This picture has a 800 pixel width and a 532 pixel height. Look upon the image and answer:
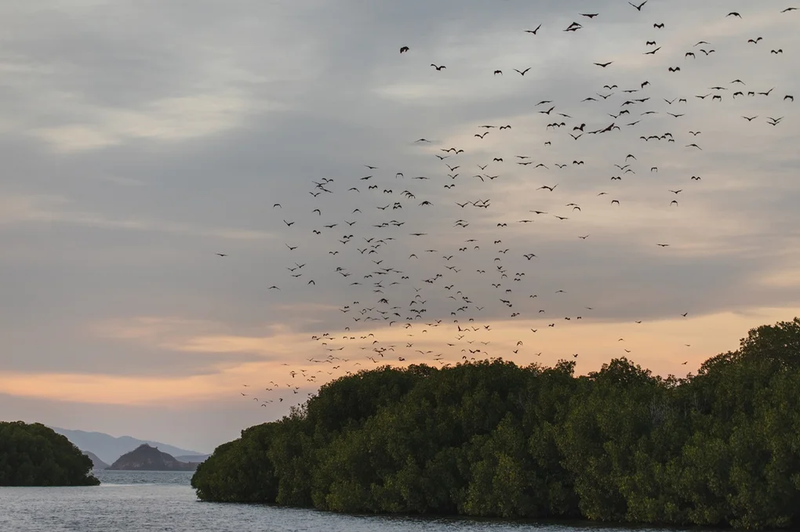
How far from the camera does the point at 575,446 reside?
92.1m

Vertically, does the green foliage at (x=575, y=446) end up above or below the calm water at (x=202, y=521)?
above

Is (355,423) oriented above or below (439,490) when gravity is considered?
above

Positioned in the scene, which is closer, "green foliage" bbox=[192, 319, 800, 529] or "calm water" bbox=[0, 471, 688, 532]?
"green foliage" bbox=[192, 319, 800, 529]

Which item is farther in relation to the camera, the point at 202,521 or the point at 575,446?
the point at 202,521

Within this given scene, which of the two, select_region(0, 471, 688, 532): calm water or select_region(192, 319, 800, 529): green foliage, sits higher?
select_region(192, 319, 800, 529): green foliage

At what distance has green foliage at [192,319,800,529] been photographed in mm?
80625

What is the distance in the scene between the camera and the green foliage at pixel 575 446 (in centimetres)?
8062

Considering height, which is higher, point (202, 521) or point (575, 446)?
point (575, 446)

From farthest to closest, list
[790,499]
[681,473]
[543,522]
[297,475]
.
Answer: [297,475], [543,522], [681,473], [790,499]

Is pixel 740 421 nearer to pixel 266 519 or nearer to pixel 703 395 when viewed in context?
pixel 703 395

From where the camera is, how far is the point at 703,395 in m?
96.4

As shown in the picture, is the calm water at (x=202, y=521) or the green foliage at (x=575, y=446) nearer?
the green foliage at (x=575, y=446)

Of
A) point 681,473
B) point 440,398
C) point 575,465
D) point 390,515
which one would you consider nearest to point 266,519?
point 390,515

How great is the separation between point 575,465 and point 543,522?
5625 millimetres
